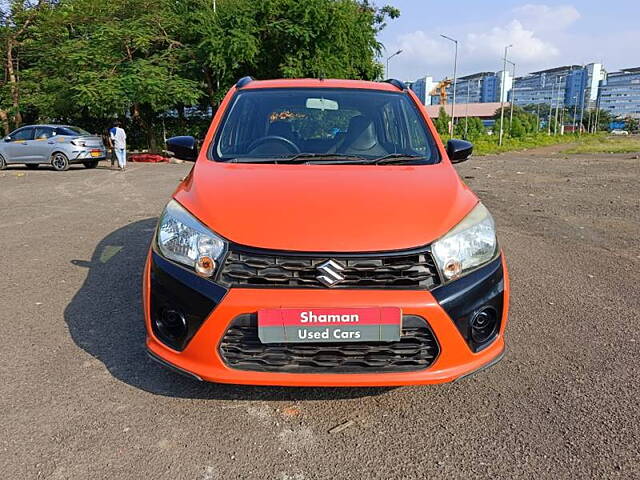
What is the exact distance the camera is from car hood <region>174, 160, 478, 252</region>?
2320 millimetres

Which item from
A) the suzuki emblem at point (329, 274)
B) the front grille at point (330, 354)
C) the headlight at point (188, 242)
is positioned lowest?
the front grille at point (330, 354)

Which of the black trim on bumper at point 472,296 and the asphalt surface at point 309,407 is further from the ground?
the black trim on bumper at point 472,296

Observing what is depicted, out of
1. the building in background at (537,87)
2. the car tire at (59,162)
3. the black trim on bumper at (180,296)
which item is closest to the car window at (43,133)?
the car tire at (59,162)

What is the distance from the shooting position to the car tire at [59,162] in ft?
54.5

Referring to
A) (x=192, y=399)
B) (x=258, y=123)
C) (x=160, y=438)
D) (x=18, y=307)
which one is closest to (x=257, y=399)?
(x=192, y=399)

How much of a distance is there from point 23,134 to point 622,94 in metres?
148

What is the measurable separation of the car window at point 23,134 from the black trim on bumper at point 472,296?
18167mm

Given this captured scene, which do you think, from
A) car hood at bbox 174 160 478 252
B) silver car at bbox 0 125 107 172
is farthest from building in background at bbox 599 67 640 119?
car hood at bbox 174 160 478 252

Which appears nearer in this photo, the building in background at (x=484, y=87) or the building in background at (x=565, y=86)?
the building in background at (x=565, y=86)

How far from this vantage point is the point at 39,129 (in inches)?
666

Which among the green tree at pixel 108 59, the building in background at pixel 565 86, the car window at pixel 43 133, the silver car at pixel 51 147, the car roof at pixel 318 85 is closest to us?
the car roof at pixel 318 85

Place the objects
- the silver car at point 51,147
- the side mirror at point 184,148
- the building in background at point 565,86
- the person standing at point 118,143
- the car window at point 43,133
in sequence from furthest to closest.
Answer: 1. the building in background at point 565,86
2. the person standing at point 118,143
3. the car window at point 43,133
4. the silver car at point 51,147
5. the side mirror at point 184,148

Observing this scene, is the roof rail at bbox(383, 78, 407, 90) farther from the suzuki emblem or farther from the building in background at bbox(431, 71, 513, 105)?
the building in background at bbox(431, 71, 513, 105)

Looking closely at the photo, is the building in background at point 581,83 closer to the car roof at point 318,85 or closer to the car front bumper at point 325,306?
the car roof at point 318,85
